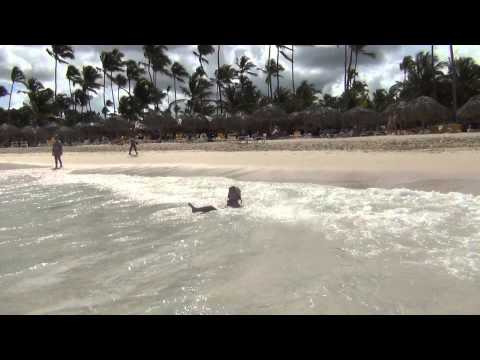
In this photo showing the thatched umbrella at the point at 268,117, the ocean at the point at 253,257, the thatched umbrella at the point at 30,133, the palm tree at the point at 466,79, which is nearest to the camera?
the ocean at the point at 253,257

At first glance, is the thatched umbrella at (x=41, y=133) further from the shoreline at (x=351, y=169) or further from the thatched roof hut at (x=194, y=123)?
the shoreline at (x=351, y=169)

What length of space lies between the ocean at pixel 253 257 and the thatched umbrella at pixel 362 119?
15.5 m

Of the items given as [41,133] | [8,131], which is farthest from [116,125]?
[8,131]

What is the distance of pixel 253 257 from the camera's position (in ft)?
12.3

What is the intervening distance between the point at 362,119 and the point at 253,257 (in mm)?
19636

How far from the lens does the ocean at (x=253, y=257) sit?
8.90ft

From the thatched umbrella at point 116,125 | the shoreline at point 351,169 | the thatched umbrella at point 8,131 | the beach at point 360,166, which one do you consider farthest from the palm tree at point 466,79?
the thatched umbrella at point 8,131

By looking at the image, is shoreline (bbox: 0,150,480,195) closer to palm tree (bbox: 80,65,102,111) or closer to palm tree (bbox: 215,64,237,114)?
palm tree (bbox: 215,64,237,114)

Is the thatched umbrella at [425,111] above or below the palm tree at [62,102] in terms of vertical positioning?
below

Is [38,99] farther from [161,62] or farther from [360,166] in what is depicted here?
[360,166]

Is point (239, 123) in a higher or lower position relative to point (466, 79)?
lower

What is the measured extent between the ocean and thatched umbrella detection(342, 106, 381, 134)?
15.5 meters

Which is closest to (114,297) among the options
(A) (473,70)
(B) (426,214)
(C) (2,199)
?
(B) (426,214)

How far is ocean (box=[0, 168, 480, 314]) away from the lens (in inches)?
107
